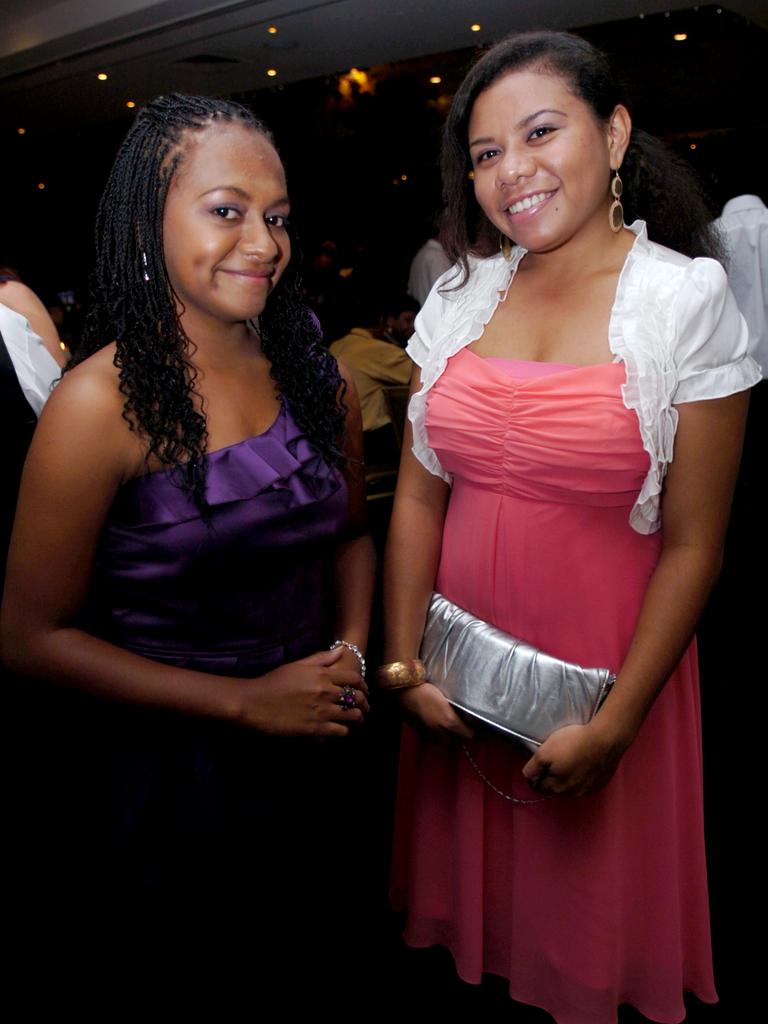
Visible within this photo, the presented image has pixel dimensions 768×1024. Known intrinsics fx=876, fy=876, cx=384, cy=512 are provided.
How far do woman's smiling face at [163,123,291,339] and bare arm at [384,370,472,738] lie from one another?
Result: 0.40 m

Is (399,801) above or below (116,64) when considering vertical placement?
below

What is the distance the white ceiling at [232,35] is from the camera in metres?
5.07

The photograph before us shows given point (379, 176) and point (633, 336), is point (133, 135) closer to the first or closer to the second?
point (633, 336)

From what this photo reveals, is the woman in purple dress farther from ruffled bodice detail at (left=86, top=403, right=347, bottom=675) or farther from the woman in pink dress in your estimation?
the woman in pink dress

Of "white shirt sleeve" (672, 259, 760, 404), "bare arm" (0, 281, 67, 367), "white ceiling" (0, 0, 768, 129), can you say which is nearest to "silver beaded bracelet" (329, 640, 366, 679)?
"white shirt sleeve" (672, 259, 760, 404)

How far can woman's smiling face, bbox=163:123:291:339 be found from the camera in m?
1.06

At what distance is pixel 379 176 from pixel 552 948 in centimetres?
803


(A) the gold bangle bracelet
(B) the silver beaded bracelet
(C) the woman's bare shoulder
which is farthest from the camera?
(A) the gold bangle bracelet

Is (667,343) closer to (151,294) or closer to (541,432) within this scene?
(541,432)

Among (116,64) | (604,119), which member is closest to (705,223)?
(604,119)

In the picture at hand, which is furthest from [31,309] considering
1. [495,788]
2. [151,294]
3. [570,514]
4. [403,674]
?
[495,788]

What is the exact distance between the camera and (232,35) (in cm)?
554

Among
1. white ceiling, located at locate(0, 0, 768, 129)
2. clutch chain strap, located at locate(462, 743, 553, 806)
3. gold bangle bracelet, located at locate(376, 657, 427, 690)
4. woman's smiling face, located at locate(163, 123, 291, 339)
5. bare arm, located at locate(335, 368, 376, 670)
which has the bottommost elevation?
clutch chain strap, located at locate(462, 743, 553, 806)

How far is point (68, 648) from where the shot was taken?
3.45 feet
